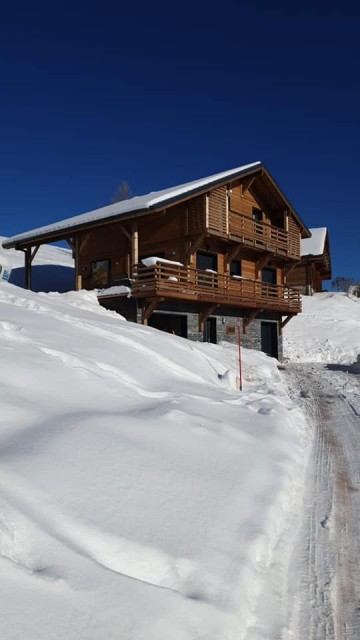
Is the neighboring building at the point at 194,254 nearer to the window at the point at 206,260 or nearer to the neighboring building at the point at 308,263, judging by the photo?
the window at the point at 206,260

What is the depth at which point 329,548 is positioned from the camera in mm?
3510

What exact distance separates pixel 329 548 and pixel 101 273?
17.5m

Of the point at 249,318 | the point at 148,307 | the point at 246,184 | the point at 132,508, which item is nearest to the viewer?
the point at 132,508

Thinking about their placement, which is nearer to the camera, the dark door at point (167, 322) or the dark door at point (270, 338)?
the dark door at point (167, 322)

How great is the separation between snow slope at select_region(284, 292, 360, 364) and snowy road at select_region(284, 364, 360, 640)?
53.6 feet

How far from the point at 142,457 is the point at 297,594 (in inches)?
62.3

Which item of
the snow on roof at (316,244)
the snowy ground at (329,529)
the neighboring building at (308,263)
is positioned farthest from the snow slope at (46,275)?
the snow on roof at (316,244)

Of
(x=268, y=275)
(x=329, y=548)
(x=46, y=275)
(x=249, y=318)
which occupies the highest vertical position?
(x=46, y=275)

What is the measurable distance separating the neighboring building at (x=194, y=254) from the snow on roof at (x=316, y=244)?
47.3 feet

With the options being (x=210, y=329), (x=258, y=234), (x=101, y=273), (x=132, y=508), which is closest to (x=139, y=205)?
(x=101, y=273)

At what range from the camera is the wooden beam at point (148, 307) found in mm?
15962

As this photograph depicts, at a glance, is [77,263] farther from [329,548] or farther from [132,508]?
[329,548]

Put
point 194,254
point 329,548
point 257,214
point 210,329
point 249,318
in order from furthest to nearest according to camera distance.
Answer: point 257,214 < point 249,318 < point 210,329 < point 194,254 < point 329,548

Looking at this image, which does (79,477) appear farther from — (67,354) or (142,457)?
(67,354)
